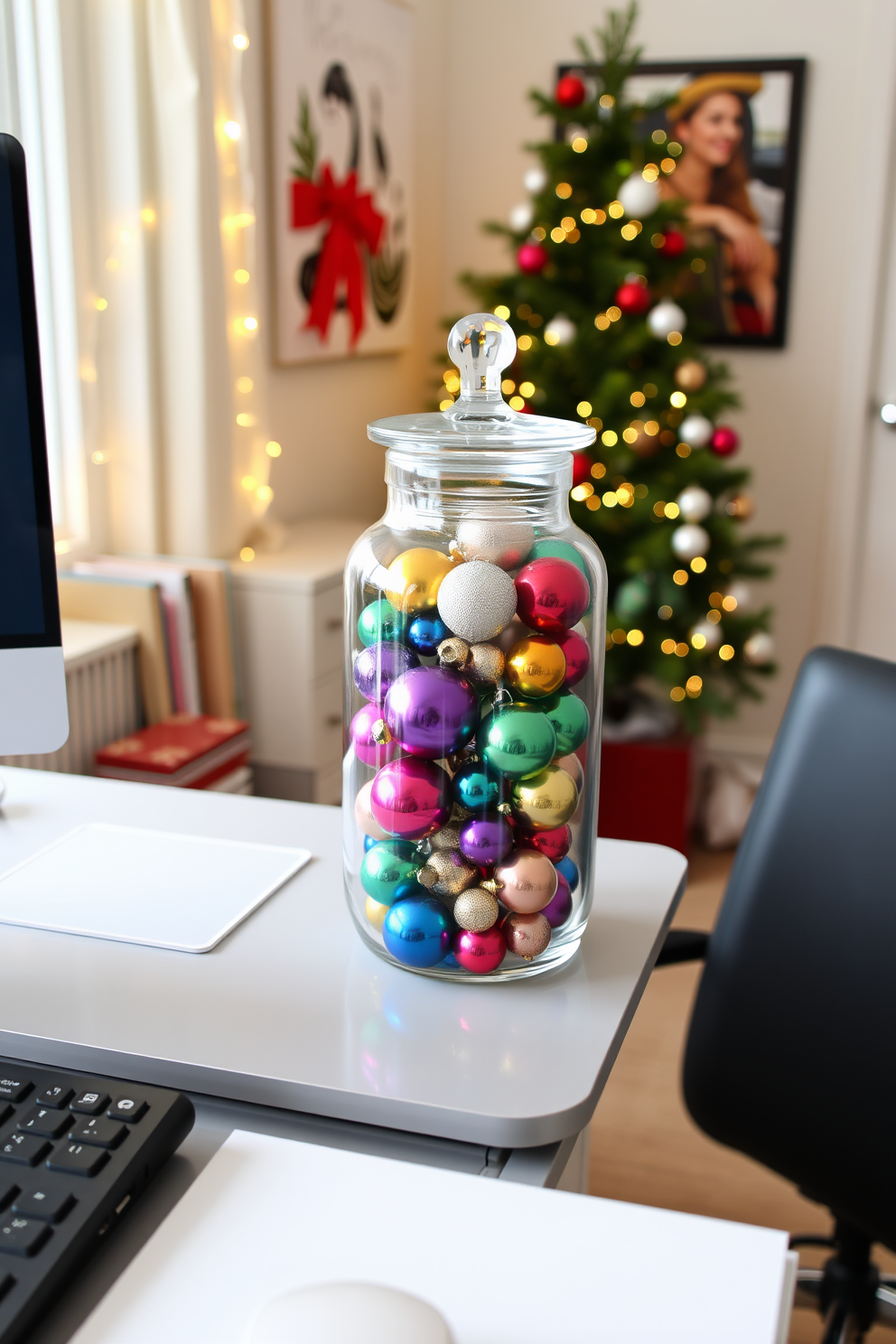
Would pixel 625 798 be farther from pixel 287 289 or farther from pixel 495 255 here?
pixel 495 255

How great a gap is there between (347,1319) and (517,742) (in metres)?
0.33

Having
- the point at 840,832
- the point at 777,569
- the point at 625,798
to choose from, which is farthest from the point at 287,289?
the point at 840,832

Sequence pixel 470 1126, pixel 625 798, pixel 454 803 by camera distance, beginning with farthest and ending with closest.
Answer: pixel 625 798 < pixel 454 803 < pixel 470 1126

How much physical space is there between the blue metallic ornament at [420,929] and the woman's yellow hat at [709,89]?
116 inches

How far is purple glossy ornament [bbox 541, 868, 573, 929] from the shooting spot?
0.72m

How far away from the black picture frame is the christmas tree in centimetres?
43

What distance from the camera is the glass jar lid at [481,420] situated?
0.69 metres

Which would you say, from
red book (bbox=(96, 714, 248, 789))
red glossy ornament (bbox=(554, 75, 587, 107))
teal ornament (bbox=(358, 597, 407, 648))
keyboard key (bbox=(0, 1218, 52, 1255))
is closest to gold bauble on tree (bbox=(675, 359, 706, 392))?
red glossy ornament (bbox=(554, 75, 587, 107))

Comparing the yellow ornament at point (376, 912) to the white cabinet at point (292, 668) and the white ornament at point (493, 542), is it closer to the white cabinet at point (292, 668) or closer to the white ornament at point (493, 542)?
the white ornament at point (493, 542)

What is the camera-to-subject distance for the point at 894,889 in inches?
37.1

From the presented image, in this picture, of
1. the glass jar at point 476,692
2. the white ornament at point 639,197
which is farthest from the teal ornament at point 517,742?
the white ornament at point 639,197

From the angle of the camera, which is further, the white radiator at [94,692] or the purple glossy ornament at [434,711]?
the white radiator at [94,692]

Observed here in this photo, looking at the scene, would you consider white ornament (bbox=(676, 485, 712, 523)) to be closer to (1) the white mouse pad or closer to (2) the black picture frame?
(2) the black picture frame

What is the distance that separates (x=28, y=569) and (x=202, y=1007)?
0.29m
